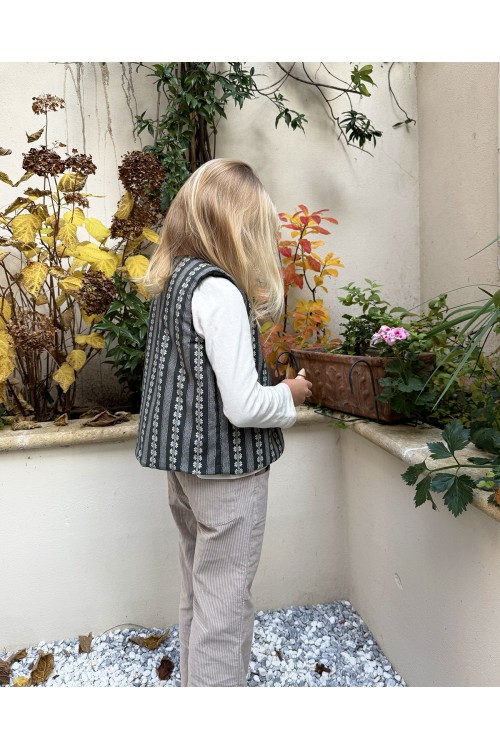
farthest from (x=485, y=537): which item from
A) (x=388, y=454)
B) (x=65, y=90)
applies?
(x=65, y=90)

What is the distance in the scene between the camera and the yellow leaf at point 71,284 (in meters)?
2.14

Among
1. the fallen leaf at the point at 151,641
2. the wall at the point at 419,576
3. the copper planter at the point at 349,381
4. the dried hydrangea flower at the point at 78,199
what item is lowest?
the fallen leaf at the point at 151,641

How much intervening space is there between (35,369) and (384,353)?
4.28 feet

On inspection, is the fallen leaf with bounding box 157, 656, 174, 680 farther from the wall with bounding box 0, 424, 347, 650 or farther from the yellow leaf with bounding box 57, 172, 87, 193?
the yellow leaf with bounding box 57, 172, 87, 193

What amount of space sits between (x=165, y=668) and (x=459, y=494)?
48.9 inches

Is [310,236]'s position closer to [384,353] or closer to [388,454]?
[384,353]

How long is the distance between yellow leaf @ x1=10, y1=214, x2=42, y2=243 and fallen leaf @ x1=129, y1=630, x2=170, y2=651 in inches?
56.9

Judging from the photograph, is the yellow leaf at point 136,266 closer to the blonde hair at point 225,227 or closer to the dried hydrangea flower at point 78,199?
the dried hydrangea flower at point 78,199

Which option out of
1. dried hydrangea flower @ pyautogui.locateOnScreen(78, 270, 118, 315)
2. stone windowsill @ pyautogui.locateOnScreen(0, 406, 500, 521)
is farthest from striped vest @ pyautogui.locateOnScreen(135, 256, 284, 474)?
dried hydrangea flower @ pyautogui.locateOnScreen(78, 270, 118, 315)

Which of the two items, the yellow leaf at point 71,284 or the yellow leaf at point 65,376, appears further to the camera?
the yellow leaf at point 65,376

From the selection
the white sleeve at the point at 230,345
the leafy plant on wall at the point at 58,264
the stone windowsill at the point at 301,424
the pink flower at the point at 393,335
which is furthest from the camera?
the leafy plant on wall at the point at 58,264

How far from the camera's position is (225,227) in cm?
136

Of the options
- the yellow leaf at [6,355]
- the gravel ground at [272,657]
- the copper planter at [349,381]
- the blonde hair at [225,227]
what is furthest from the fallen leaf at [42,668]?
the blonde hair at [225,227]

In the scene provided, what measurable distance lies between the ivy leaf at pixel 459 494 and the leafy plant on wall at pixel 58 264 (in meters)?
1.32
